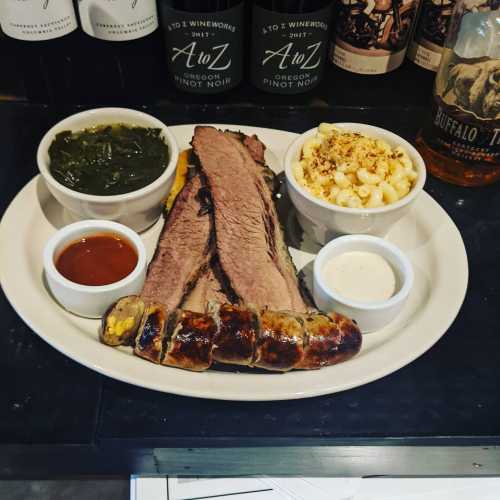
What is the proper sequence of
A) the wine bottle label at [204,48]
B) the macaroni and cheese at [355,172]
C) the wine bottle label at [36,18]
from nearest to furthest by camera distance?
the macaroni and cheese at [355,172], the wine bottle label at [36,18], the wine bottle label at [204,48]

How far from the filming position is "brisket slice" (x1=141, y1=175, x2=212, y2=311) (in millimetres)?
1387

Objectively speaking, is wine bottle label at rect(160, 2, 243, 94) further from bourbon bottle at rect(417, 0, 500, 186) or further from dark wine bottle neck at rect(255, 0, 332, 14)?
bourbon bottle at rect(417, 0, 500, 186)

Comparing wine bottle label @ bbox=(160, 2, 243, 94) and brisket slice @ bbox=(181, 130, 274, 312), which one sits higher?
wine bottle label @ bbox=(160, 2, 243, 94)

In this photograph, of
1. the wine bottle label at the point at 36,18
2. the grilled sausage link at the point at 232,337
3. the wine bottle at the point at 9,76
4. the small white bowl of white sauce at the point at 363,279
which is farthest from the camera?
the wine bottle at the point at 9,76

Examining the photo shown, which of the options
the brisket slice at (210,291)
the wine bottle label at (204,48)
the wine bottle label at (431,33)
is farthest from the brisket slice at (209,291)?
the wine bottle label at (431,33)

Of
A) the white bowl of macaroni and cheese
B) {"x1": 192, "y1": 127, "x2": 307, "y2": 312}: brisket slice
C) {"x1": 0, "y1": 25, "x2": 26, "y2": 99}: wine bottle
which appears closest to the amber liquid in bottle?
the white bowl of macaroni and cheese

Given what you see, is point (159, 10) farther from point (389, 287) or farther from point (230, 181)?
point (389, 287)

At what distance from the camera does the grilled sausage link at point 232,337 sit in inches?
46.8

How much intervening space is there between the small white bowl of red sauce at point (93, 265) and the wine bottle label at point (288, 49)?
76cm

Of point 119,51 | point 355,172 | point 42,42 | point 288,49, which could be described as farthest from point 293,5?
point 42,42

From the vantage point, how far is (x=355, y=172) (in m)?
1.44

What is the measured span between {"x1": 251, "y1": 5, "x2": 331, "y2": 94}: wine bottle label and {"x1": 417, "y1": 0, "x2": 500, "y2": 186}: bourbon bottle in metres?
0.37

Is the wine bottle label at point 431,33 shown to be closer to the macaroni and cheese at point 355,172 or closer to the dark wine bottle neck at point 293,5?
the dark wine bottle neck at point 293,5

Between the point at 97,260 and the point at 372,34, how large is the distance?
3.59ft
